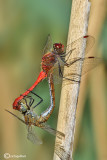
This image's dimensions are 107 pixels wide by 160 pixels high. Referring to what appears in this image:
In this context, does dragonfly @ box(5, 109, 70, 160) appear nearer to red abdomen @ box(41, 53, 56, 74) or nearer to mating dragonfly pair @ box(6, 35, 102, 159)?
mating dragonfly pair @ box(6, 35, 102, 159)

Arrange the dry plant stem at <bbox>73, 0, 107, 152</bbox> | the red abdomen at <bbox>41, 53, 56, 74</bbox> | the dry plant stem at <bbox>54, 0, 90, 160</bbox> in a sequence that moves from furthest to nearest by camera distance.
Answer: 1. the red abdomen at <bbox>41, 53, 56, 74</bbox>
2. the dry plant stem at <bbox>73, 0, 107, 152</bbox>
3. the dry plant stem at <bbox>54, 0, 90, 160</bbox>

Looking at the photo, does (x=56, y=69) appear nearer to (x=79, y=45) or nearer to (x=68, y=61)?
(x=68, y=61)

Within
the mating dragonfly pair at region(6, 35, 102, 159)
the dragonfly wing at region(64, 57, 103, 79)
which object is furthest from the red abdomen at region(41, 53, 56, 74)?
the dragonfly wing at region(64, 57, 103, 79)

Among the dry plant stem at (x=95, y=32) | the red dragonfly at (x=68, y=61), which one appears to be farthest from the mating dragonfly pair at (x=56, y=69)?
the dry plant stem at (x=95, y=32)

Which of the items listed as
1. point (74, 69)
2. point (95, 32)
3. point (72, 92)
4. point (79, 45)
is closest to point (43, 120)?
point (72, 92)

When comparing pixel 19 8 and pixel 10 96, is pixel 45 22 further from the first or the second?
pixel 10 96

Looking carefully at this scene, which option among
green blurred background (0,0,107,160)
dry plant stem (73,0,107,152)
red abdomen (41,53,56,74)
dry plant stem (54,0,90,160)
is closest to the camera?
dry plant stem (54,0,90,160)

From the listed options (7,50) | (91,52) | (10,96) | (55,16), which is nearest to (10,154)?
(10,96)
